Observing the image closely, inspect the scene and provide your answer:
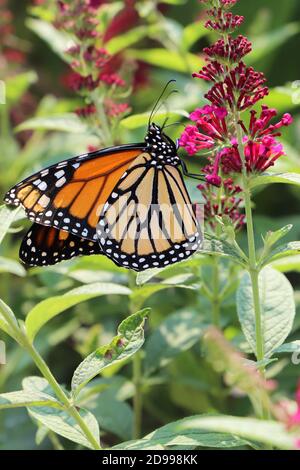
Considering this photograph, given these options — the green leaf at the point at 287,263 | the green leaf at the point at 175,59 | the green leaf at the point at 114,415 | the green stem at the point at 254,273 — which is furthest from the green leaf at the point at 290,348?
the green leaf at the point at 175,59

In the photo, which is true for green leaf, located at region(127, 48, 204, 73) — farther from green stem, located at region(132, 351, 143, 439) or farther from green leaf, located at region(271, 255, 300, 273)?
green stem, located at region(132, 351, 143, 439)

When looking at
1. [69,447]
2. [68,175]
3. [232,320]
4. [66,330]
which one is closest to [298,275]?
[232,320]

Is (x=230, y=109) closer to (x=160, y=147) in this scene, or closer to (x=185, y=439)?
(x=160, y=147)

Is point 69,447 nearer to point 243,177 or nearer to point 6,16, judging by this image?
point 243,177

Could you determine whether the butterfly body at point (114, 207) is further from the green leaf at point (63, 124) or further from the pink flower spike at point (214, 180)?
the green leaf at point (63, 124)

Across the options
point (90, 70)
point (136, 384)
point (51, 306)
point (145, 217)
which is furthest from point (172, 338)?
point (90, 70)

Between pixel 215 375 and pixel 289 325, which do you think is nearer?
pixel 289 325

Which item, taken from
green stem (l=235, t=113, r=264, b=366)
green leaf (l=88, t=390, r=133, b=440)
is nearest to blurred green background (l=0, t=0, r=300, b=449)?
green leaf (l=88, t=390, r=133, b=440)
